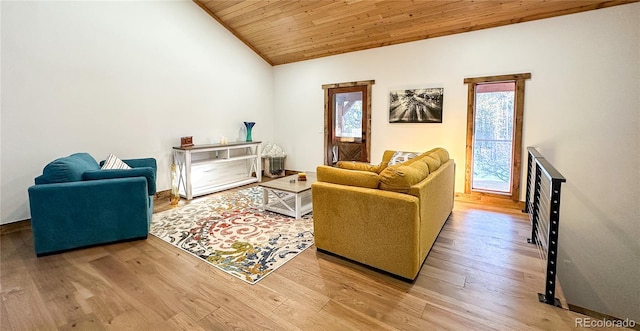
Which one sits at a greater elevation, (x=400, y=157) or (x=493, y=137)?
(x=493, y=137)

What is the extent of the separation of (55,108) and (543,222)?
5947 millimetres

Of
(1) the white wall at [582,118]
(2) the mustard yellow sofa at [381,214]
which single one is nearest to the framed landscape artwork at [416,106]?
(1) the white wall at [582,118]

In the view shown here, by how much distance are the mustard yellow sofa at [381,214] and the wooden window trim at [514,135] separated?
2.17 meters

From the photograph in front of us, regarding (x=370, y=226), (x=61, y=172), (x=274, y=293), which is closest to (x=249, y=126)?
(x=61, y=172)

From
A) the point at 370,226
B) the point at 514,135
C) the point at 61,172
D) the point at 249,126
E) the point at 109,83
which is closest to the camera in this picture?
the point at 370,226

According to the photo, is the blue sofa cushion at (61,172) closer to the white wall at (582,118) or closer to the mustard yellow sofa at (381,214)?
the mustard yellow sofa at (381,214)

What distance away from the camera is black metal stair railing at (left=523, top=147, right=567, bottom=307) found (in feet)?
6.64

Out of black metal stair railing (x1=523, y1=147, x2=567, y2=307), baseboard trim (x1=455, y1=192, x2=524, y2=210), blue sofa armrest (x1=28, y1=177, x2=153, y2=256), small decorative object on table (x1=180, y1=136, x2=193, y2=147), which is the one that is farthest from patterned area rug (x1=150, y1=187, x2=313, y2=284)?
baseboard trim (x1=455, y1=192, x2=524, y2=210)

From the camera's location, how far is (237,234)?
332 cm

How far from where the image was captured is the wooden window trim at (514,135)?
13.9 ft

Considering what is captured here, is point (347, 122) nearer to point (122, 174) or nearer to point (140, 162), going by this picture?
point (140, 162)

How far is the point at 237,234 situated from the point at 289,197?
3.97 ft

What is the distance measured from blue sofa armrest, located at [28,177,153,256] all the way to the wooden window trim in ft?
15.1

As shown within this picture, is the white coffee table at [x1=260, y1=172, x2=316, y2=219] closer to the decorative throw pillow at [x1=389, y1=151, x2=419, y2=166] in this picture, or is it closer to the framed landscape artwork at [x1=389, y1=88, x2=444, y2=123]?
the decorative throw pillow at [x1=389, y1=151, x2=419, y2=166]
